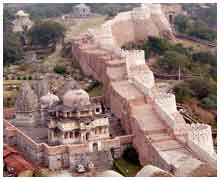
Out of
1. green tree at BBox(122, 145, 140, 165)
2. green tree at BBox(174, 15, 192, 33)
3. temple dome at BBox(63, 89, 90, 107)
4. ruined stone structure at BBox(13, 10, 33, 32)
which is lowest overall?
green tree at BBox(122, 145, 140, 165)

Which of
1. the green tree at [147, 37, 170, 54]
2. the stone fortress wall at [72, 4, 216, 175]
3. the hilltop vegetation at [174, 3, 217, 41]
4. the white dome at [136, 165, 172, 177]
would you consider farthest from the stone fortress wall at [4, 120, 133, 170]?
the hilltop vegetation at [174, 3, 217, 41]

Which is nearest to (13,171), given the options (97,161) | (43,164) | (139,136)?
(43,164)

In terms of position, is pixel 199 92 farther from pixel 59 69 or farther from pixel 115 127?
pixel 115 127

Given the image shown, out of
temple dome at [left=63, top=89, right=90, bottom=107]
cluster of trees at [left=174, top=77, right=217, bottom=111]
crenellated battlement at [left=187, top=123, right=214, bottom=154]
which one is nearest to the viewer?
crenellated battlement at [left=187, top=123, right=214, bottom=154]

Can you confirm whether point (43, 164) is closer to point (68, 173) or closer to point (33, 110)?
point (68, 173)

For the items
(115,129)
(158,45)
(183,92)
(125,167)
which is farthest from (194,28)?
(125,167)

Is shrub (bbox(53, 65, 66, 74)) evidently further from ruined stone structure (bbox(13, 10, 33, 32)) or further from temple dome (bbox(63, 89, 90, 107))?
temple dome (bbox(63, 89, 90, 107))

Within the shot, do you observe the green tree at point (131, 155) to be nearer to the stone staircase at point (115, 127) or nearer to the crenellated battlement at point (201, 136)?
the stone staircase at point (115, 127)
